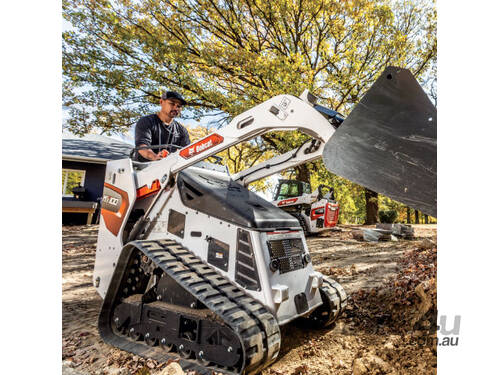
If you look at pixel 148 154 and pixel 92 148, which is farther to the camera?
pixel 92 148

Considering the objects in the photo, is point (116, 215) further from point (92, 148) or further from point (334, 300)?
point (334, 300)

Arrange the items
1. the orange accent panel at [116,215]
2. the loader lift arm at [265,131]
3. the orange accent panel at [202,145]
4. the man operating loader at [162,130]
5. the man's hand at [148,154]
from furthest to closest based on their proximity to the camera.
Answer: the man operating loader at [162,130], the man's hand at [148,154], the orange accent panel at [116,215], the orange accent panel at [202,145], the loader lift arm at [265,131]

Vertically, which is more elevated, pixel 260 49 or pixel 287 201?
pixel 260 49

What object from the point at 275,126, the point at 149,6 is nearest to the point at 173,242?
the point at 275,126

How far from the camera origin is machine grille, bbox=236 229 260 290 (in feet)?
5.89

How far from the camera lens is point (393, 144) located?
53.9 inches

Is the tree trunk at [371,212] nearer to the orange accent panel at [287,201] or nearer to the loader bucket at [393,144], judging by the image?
the orange accent panel at [287,201]

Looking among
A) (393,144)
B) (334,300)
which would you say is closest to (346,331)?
(334,300)

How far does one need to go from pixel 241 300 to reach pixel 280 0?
592 centimetres

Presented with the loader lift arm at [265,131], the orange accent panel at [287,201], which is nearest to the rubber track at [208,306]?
the loader lift arm at [265,131]

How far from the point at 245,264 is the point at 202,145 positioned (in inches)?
32.8

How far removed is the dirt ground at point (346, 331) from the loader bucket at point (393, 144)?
113 cm

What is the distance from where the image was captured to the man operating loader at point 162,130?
109 inches

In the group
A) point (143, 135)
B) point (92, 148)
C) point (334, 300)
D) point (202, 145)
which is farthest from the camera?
point (92, 148)
